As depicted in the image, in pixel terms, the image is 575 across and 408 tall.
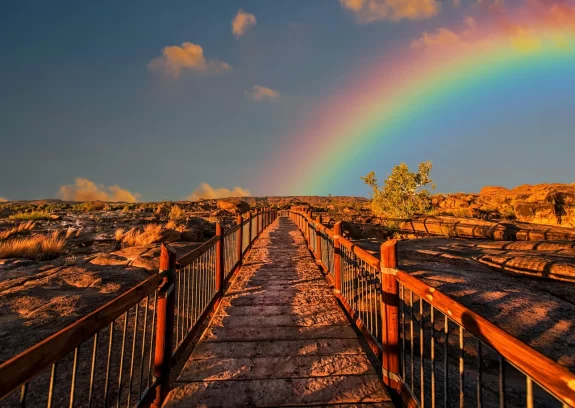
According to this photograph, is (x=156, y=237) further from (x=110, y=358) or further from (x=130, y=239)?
(x=110, y=358)

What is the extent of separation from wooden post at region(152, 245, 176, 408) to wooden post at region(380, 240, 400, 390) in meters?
2.43

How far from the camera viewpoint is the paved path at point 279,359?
2998 millimetres

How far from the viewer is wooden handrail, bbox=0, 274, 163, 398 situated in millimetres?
1256

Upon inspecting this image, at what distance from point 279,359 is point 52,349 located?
2.77 meters

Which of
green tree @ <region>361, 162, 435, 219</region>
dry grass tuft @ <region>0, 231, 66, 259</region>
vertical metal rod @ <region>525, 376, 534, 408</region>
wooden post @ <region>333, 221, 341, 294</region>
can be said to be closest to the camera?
vertical metal rod @ <region>525, 376, 534, 408</region>

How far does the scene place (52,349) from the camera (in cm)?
154

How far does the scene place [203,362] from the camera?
362cm

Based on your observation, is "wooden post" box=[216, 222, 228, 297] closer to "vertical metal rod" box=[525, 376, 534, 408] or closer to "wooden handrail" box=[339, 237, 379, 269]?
"wooden handrail" box=[339, 237, 379, 269]

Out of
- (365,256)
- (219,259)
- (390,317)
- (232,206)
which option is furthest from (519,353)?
(232,206)

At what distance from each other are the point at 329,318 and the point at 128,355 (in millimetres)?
3375

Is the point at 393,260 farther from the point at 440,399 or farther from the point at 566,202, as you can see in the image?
the point at 566,202

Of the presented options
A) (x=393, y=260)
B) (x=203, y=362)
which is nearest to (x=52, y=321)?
(x=203, y=362)

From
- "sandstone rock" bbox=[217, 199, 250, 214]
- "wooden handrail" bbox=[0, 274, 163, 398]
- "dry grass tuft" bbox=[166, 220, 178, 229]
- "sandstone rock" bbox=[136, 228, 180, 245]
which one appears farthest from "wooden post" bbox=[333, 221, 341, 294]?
"sandstone rock" bbox=[217, 199, 250, 214]

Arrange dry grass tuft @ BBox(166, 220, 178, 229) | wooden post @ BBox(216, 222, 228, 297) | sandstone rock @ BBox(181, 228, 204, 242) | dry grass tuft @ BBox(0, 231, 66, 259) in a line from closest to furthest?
wooden post @ BBox(216, 222, 228, 297), dry grass tuft @ BBox(0, 231, 66, 259), sandstone rock @ BBox(181, 228, 204, 242), dry grass tuft @ BBox(166, 220, 178, 229)
